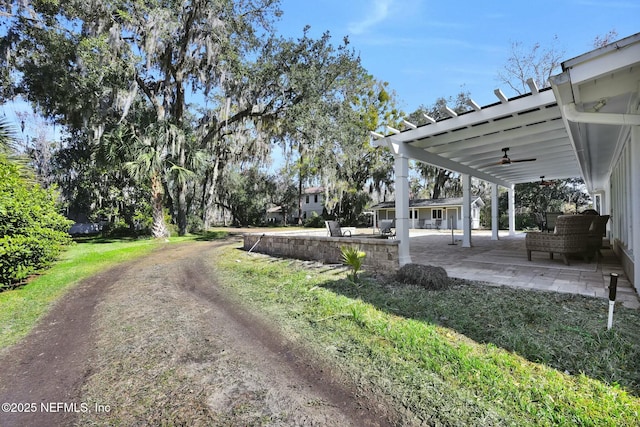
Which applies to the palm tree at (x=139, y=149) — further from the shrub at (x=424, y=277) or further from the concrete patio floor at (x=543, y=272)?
the shrub at (x=424, y=277)

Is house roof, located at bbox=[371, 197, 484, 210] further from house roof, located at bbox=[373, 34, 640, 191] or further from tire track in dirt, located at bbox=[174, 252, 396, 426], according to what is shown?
tire track in dirt, located at bbox=[174, 252, 396, 426]

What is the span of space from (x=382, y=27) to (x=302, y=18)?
470 cm

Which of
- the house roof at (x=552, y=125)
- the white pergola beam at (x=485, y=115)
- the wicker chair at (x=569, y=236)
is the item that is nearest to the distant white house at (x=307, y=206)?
the house roof at (x=552, y=125)

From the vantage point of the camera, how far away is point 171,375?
2.37 m

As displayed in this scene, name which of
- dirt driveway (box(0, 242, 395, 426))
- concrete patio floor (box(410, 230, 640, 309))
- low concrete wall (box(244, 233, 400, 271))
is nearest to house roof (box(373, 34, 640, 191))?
low concrete wall (box(244, 233, 400, 271))

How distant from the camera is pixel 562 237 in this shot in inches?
219

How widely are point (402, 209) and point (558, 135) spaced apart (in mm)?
3346

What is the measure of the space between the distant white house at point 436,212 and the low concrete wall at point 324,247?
15702mm

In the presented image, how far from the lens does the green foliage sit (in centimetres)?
474

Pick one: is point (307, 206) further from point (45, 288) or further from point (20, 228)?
point (20, 228)

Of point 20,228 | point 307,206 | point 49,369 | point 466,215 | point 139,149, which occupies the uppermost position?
point 139,149

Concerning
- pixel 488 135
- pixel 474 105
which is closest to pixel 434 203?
pixel 488 135

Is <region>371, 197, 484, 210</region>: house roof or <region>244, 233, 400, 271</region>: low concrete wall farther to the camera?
<region>371, 197, 484, 210</region>: house roof

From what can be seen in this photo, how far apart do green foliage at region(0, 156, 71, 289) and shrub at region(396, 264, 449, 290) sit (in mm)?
6264
